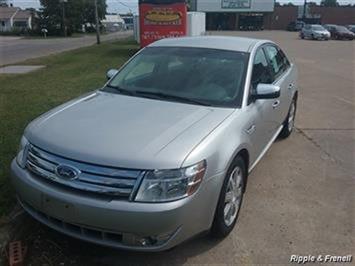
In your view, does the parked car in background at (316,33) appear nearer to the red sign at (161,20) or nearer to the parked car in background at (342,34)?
the parked car in background at (342,34)

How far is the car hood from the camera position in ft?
9.23

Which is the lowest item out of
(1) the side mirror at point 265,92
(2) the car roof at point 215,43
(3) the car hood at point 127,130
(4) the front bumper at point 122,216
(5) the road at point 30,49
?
(5) the road at point 30,49

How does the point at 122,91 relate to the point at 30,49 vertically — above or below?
above

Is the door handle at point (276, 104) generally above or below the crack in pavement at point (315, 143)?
above

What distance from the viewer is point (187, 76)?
4.18 m

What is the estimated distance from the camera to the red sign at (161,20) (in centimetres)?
1877

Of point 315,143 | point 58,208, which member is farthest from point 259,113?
point 315,143

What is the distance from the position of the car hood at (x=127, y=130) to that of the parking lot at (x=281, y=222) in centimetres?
84

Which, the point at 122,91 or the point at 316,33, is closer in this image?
the point at 122,91

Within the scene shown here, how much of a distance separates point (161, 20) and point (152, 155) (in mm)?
16924

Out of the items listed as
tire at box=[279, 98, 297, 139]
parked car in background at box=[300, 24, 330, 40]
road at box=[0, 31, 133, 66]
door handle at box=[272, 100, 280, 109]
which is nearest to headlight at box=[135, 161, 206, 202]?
door handle at box=[272, 100, 280, 109]

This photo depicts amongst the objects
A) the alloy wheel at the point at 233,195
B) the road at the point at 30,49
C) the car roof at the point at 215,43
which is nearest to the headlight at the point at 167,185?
the alloy wheel at the point at 233,195

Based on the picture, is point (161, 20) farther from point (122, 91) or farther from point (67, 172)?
point (67, 172)

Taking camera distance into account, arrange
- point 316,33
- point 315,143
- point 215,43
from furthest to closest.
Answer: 1. point 316,33
2. point 315,143
3. point 215,43
